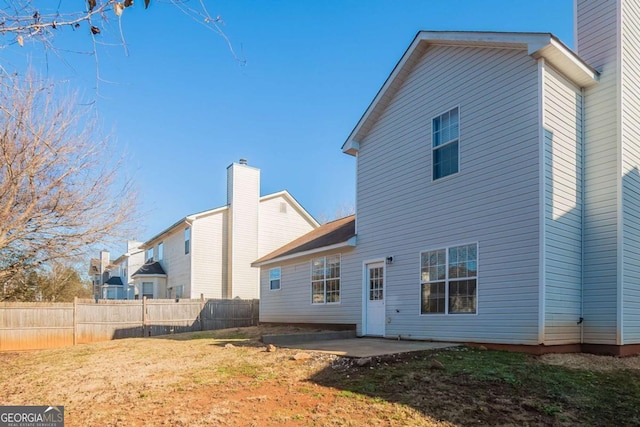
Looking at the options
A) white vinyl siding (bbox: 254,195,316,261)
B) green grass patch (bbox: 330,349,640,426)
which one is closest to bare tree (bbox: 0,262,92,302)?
white vinyl siding (bbox: 254,195,316,261)

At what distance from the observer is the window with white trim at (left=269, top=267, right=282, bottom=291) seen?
733 inches

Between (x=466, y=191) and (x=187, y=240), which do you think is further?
(x=187, y=240)

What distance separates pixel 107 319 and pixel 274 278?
6.63 meters

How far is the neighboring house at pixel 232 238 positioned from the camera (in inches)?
917

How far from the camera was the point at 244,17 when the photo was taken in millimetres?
4836

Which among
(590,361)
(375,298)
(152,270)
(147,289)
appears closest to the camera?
(590,361)

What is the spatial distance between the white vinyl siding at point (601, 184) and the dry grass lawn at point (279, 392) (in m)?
1.00

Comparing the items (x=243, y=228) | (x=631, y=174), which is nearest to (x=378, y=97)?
(x=631, y=174)

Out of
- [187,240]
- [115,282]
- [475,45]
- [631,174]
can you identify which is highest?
[475,45]

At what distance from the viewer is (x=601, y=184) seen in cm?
948

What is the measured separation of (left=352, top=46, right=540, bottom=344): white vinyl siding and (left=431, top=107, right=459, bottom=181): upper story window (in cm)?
20

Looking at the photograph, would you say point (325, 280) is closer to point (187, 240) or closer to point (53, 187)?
point (53, 187)

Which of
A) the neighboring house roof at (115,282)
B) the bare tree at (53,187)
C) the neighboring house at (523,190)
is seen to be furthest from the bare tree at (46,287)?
the neighboring house at (523,190)

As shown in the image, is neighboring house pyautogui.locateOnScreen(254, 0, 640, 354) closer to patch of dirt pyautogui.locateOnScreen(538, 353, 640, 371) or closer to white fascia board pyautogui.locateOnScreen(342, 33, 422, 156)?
white fascia board pyautogui.locateOnScreen(342, 33, 422, 156)
